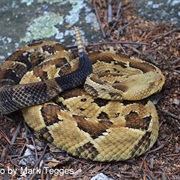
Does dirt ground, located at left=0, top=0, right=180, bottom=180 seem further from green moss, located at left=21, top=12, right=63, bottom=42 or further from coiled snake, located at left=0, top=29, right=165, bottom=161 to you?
green moss, located at left=21, top=12, right=63, bottom=42

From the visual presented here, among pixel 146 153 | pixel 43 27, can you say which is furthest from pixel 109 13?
pixel 146 153

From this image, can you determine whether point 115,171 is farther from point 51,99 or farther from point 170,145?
point 51,99

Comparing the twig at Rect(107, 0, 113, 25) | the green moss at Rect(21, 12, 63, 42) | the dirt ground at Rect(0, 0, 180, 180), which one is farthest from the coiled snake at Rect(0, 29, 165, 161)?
the twig at Rect(107, 0, 113, 25)

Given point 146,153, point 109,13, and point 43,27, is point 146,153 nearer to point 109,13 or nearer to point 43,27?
point 109,13

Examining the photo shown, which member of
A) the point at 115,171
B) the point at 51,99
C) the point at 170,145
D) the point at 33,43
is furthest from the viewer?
the point at 33,43

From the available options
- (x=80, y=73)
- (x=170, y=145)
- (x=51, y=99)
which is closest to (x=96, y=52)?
(x=80, y=73)

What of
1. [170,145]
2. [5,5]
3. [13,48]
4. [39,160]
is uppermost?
[5,5]
